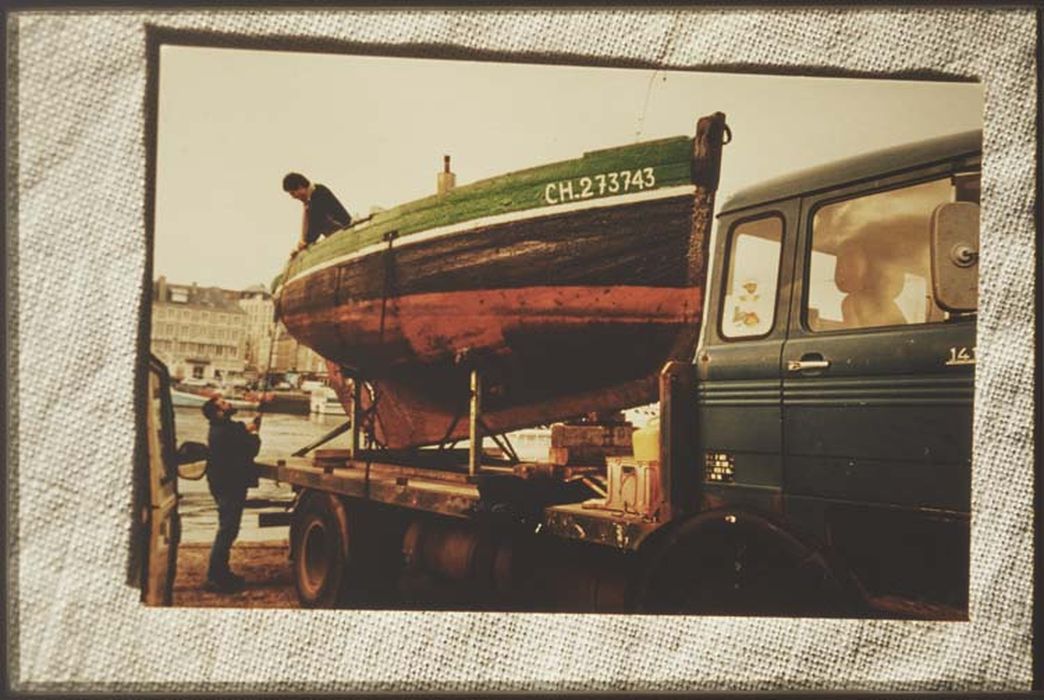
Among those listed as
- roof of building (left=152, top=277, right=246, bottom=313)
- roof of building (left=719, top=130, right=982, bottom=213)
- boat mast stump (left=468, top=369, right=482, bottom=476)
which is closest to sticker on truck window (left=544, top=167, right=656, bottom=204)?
roof of building (left=719, top=130, right=982, bottom=213)

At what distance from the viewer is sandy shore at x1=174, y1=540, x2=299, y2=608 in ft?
10.3

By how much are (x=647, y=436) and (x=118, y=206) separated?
81.7 inches

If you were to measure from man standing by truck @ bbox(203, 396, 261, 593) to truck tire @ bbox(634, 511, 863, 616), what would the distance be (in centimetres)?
148

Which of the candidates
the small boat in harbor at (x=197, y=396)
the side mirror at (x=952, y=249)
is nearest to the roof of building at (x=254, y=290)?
the small boat in harbor at (x=197, y=396)

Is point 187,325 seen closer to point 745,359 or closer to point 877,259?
point 745,359

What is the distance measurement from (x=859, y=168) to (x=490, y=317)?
136 cm

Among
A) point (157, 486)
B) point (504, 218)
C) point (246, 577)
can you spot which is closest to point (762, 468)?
point (504, 218)

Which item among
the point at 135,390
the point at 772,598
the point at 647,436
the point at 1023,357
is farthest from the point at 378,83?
the point at 1023,357

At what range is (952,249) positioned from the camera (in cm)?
265

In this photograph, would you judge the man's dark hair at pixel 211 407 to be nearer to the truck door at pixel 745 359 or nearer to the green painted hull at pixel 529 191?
the green painted hull at pixel 529 191

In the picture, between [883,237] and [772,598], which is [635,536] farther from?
[883,237]

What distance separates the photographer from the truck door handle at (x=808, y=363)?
2.81m

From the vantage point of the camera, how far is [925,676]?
3.21 meters

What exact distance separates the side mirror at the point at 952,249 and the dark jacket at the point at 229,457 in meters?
2.39
